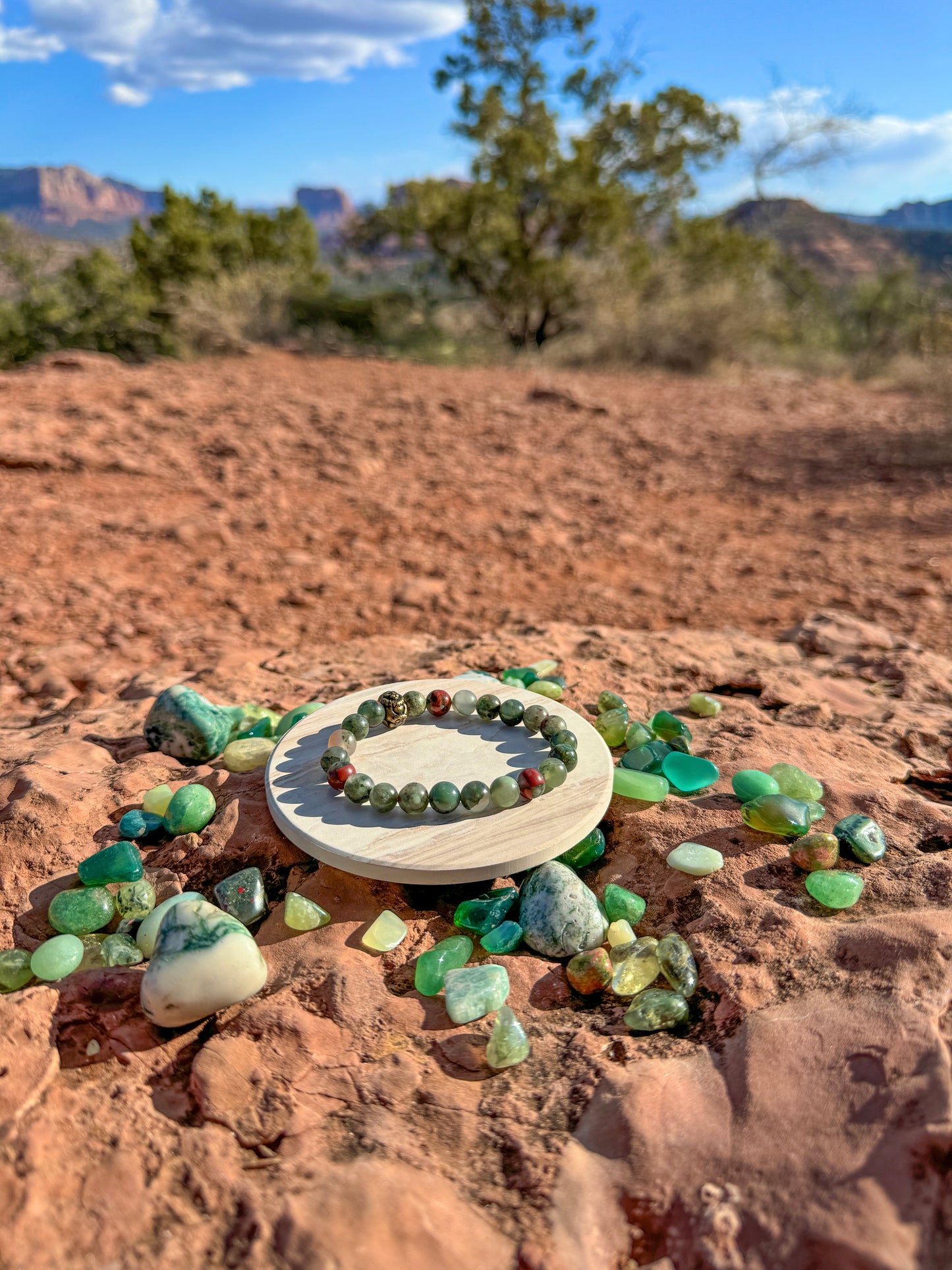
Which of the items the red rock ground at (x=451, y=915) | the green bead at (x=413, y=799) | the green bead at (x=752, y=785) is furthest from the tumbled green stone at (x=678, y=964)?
the green bead at (x=413, y=799)

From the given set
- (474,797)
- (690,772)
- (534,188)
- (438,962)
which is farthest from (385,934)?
(534,188)

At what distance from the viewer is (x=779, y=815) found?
186 centimetres

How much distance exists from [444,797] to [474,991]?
1.47ft

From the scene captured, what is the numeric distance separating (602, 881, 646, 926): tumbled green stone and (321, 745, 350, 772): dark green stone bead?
0.70 m

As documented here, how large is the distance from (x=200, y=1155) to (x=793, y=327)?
612 inches

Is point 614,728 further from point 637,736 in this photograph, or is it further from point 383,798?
point 383,798

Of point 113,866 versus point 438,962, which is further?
point 113,866

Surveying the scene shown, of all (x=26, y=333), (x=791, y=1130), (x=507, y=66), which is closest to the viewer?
(x=791, y=1130)

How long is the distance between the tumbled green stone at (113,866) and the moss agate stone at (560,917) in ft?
2.84

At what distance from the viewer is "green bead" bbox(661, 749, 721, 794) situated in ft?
6.67

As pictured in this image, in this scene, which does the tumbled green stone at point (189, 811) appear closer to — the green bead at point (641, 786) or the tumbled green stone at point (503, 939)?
the tumbled green stone at point (503, 939)

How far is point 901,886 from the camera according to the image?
1.73m

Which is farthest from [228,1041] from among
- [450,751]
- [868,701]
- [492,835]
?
[868,701]

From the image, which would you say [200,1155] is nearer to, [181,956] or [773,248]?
[181,956]
